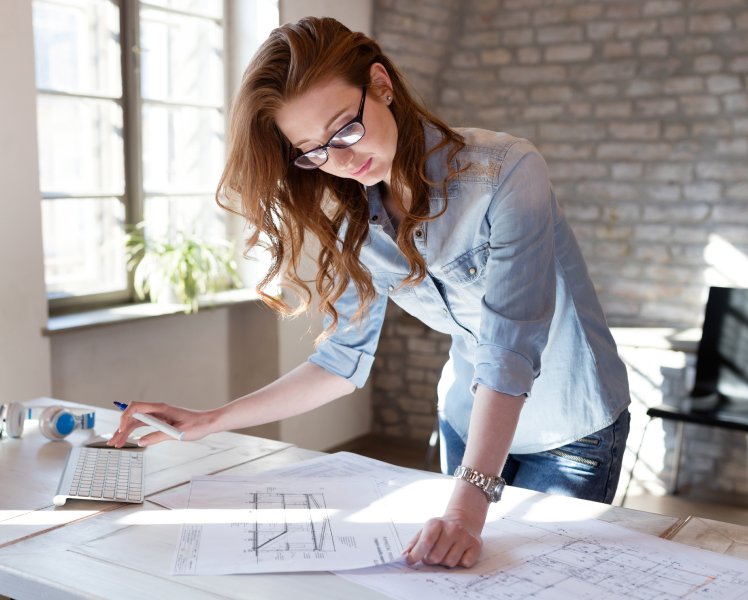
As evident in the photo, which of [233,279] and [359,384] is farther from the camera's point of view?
[233,279]

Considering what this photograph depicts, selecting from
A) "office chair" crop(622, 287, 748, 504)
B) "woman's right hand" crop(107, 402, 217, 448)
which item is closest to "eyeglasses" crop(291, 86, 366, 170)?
"woman's right hand" crop(107, 402, 217, 448)

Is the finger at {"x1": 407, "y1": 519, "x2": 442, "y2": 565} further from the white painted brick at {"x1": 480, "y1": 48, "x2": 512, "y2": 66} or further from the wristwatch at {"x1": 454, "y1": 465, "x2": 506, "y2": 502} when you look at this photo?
the white painted brick at {"x1": 480, "y1": 48, "x2": 512, "y2": 66}

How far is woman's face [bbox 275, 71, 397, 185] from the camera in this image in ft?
4.53

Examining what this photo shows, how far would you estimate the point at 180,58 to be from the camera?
12.8ft

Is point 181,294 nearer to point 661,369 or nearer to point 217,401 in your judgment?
point 217,401

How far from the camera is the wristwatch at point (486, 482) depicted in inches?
50.4

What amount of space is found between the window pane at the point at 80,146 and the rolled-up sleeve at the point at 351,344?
6.88ft

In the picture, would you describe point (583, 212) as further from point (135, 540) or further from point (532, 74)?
point (135, 540)

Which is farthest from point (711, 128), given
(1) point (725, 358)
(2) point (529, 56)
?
(1) point (725, 358)

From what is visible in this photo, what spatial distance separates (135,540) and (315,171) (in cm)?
70

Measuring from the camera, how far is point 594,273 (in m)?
4.48

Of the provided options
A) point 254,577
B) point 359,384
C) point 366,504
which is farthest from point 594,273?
point 254,577

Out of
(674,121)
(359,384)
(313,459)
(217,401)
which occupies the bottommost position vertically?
(217,401)

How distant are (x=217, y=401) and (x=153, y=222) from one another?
84cm
